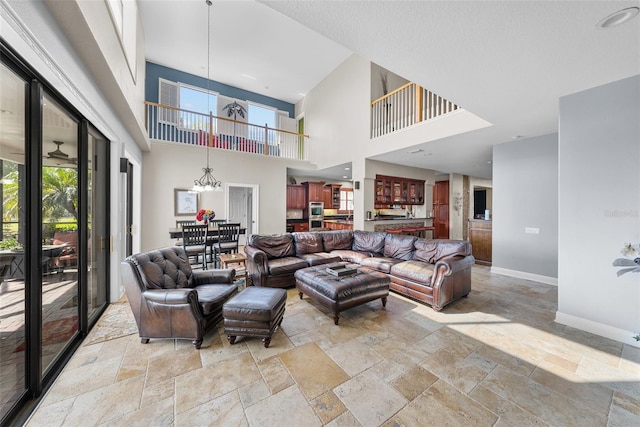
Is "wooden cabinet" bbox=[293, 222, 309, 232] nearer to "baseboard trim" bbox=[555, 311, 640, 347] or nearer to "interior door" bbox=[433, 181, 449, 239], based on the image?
"interior door" bbox=[433, 181, 449, 239]

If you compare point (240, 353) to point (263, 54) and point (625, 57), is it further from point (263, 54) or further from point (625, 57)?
point (263, 54)

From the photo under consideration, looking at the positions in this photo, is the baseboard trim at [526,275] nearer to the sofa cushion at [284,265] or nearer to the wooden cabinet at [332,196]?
the sofa cushion at [284,265]

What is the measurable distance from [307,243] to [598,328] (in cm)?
394

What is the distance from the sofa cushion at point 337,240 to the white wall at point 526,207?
2.99 metres

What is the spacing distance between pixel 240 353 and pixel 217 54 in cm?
763

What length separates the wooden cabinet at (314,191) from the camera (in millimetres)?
8961

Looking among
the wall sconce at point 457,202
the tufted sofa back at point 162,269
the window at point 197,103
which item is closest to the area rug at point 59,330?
the tufted sofa back at point 162,269

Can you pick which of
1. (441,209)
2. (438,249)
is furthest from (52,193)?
(441,209)

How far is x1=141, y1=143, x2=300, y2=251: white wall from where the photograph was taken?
600 centimetres

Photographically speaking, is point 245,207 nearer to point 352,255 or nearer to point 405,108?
point 352,255

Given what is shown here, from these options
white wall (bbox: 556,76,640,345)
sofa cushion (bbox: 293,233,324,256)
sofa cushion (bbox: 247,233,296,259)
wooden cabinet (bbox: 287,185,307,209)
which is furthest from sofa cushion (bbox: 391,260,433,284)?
wooden cabinet (bbox: 287,185,307,209)

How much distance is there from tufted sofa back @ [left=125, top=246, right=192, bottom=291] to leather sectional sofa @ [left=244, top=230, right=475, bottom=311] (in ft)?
3.38

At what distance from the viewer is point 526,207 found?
4.52 m

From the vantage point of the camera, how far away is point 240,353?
7.13ft
